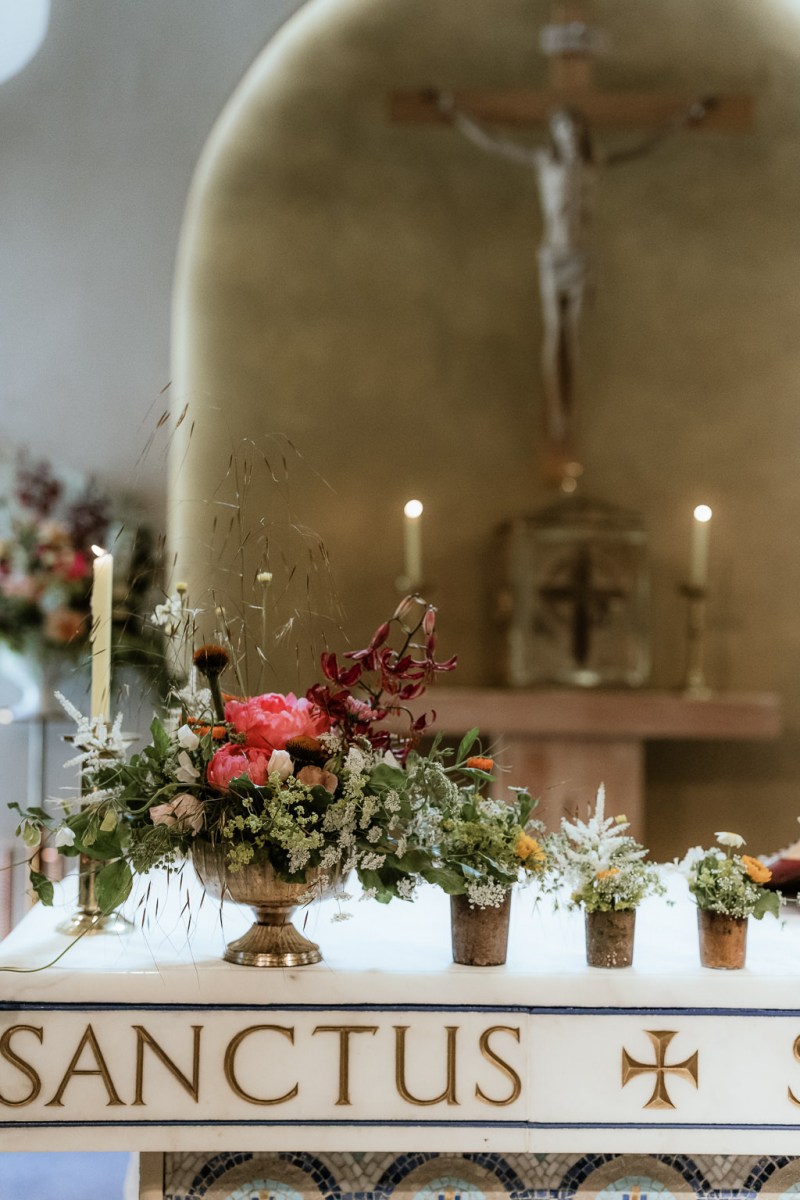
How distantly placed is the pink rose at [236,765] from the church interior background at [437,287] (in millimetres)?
3191

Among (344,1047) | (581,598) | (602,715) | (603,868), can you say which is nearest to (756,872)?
(603,868)

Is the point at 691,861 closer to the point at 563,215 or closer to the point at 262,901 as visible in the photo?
the point at 262,901

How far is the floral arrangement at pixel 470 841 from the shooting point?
1569 millimetres

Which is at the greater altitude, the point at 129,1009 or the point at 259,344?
the point at 259,344

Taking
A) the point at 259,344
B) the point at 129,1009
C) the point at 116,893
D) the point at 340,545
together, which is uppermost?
the point at 259,344

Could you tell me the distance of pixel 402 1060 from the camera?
157cm

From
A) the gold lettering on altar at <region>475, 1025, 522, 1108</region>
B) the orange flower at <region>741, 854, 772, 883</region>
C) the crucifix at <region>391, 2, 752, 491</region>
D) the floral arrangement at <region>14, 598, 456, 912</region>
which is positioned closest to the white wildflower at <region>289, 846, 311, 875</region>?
the floral arrangement at <region>14, 598, 456, 912</region>

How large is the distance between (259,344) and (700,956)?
3.61 meters

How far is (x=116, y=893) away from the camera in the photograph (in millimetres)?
1544

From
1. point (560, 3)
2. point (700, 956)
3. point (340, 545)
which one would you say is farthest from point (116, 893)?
point (560, 3)

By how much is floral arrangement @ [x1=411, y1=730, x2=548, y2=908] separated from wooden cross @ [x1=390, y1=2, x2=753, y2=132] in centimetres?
371

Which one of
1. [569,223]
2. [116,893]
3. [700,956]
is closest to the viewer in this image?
[116,893]

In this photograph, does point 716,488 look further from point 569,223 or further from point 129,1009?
point 129,1009

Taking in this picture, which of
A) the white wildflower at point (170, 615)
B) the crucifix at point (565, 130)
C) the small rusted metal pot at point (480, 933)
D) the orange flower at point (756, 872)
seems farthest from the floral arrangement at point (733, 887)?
the crucifix at point (565, 130)
